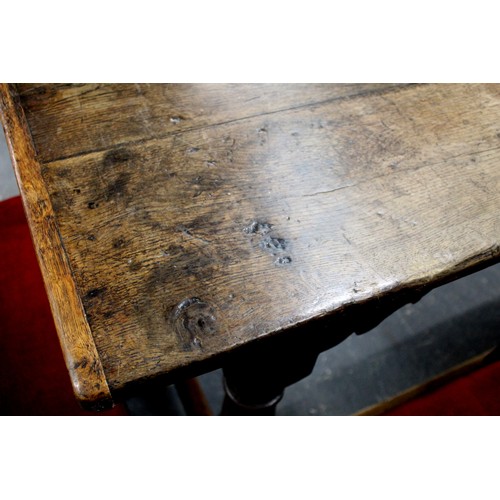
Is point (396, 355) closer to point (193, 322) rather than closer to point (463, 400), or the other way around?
point (463, 400)

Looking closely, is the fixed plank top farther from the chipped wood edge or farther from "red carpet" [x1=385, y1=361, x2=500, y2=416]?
"red carpet" [x1=385, y1=361, x2=500, y2=416]

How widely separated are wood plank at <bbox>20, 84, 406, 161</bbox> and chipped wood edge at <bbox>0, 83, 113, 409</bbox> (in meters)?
0.03

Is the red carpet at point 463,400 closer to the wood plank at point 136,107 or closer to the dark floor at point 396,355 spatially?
the dark floor at point 396,355

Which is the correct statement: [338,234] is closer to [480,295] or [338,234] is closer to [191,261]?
[191,261]

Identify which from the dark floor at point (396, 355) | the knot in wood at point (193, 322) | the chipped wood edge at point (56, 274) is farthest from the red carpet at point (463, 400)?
the chipped wood edge at point (56, 274)

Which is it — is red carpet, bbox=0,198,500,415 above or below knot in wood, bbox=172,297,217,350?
below

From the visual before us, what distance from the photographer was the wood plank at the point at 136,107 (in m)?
0.96

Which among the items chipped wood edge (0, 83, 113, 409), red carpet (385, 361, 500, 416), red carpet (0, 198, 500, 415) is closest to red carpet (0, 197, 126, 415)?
red carpet (0, 198, 500, 415)

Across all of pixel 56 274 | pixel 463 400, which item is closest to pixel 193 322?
pixel 56 274

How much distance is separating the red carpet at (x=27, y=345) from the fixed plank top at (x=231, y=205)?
1.13 feet

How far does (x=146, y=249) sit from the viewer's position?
81 cm

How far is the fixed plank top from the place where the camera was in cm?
74

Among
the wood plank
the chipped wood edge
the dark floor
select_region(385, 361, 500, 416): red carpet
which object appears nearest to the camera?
the chipped wood edge

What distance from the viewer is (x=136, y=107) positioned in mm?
1024
